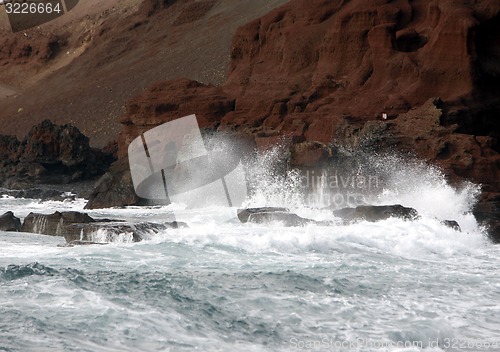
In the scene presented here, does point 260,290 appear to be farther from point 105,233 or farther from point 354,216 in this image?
point 354,216

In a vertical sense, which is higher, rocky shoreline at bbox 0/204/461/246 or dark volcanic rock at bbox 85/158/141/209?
dark volcanic rock at bbox 85/158/141/209

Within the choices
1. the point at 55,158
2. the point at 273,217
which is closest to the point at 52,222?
the point at 273,217

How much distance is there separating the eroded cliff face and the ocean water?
4.07 m

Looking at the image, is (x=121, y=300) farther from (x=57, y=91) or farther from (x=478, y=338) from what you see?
(x=57, y=91)

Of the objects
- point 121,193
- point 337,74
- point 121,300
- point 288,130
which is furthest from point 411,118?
point 121,300

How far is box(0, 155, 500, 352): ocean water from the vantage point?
927 cm

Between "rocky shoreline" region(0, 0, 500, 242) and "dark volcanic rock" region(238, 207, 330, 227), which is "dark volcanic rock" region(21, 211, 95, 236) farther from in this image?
"rocky shoreline" region(0, 0, 500, 242)

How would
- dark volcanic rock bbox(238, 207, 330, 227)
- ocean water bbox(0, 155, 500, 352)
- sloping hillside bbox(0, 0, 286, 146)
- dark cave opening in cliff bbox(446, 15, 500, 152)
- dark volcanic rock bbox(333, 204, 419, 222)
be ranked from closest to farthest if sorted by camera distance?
ocean water bbox(0, 155, 500, 352) < dark volcanic rock bbox(238, 207, 330, 227) < dark volcanic rock bbox(333, 204, 419, 222) < dark cave opening in cliff bbox(446, 15, 500, 152) < sloping hillside bbox(0, 0, 286, 146)

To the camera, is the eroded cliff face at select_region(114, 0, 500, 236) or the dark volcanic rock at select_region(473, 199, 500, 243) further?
the eroded cliff face at select_region(114, 0, 500, 236)

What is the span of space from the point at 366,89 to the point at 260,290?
51.0 feet

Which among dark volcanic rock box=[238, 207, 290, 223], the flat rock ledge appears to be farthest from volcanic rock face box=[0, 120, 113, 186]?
the flat rock ledge

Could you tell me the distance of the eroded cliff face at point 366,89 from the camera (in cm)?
2136


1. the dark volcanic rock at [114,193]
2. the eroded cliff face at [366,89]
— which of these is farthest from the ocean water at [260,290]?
the dark volcanic rock at [114,193]

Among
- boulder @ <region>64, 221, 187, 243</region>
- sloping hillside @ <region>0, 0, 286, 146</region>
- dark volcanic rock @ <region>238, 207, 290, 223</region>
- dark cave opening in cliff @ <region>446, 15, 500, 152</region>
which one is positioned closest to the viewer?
boulder @ <region>64, 221, 187, 243</region>
